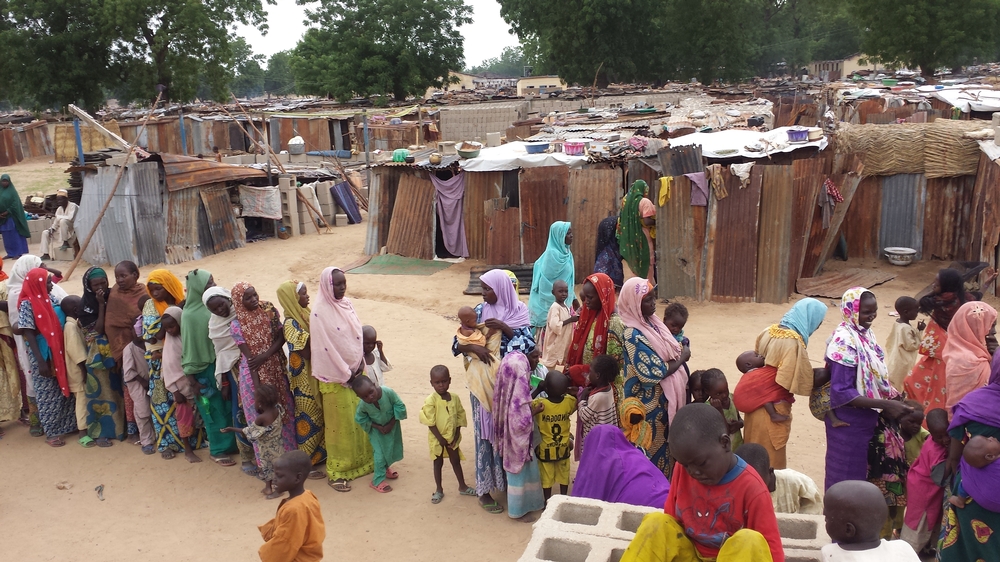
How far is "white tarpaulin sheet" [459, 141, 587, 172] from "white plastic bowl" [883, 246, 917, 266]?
4604mm

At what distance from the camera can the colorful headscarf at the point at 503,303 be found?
16.8 ft

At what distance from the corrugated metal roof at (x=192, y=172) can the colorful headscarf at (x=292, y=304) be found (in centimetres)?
949

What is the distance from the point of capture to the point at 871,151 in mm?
11266

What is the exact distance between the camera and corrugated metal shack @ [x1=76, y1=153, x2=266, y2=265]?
45.0 feet

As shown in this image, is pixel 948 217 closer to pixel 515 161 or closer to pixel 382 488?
pixel 515 161

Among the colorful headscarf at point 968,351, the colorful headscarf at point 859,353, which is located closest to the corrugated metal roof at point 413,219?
the colorful headscarf at point 859,353

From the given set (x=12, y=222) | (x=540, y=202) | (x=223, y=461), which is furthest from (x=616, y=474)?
(x=12, y=222)

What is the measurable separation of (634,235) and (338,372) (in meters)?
5.67

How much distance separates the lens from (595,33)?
37938mm

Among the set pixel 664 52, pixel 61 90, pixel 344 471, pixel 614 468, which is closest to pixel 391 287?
pixel 344 471

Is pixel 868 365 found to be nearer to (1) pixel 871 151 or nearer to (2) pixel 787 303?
(2) pixel 787 303

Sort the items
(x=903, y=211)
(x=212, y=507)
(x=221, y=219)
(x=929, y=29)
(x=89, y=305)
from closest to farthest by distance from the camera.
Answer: (x=212, y=507) < (x=89, y=305) < (x=903, y=211) < (x=221, y=219) < (x=929, y=29)

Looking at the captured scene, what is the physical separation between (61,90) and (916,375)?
3480 centimetres

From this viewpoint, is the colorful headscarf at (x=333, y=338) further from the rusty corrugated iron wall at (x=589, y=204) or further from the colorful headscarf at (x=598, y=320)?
the rusty corrugated iron wall at (x=589, y=204)
